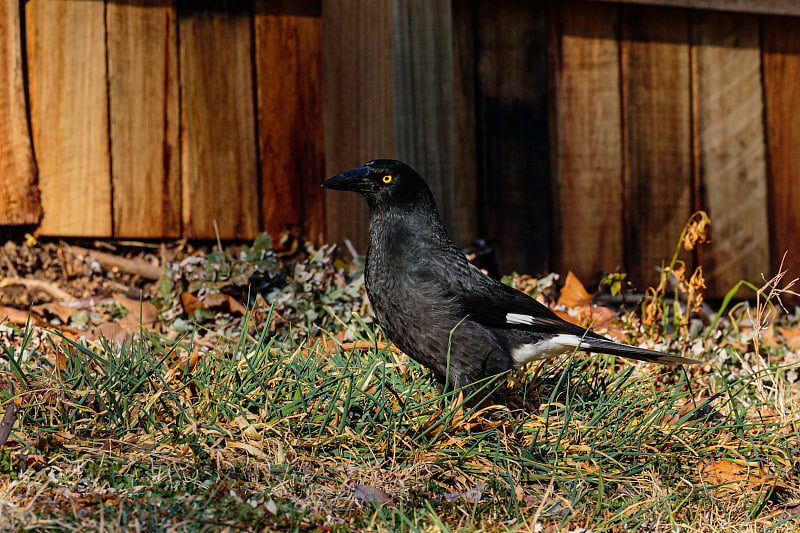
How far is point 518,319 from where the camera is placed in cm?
354

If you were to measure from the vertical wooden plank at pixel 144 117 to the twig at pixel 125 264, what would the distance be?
0.48 feet

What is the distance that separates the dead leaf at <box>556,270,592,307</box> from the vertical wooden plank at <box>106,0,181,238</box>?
229 centimetres

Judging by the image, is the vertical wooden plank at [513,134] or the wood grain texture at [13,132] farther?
the vertical wooden plank at [513,134]

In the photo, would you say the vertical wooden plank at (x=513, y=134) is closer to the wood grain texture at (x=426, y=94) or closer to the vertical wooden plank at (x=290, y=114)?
the wood grain texture at (x=426, y=94)

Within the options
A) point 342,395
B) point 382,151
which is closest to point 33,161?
point 382,151

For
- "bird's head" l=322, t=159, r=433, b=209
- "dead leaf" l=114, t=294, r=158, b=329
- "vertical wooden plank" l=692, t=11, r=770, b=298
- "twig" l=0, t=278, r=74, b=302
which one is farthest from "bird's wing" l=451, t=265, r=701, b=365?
"vertical wooden plank" l=692, t=11, r=770, b=298

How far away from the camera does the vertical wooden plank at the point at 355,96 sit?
5.03 m

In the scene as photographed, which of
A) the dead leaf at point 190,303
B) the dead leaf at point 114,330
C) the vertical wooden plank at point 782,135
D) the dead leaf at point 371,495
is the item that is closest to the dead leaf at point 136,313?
the dead leaf at point 114,330

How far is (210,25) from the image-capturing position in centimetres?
518

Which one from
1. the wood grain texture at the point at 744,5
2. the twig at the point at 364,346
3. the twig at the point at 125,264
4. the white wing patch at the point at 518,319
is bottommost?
the twig at the point at 364,346

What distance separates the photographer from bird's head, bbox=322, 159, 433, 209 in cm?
367

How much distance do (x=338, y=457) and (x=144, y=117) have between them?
3.06 meters

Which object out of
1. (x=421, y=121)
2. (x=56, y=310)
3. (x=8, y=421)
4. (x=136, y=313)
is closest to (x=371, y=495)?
(x=8, y=421)

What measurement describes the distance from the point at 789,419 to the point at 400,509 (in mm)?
1896
